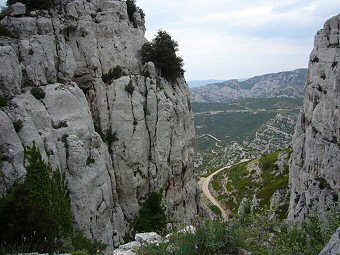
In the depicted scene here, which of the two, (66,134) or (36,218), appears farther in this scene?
(66,134)

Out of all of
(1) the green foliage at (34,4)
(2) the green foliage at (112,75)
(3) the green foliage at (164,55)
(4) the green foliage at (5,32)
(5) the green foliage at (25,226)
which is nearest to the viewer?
(5) the green foliage at (25,226)

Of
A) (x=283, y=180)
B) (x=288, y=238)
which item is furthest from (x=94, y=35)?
(x=283, y=180)

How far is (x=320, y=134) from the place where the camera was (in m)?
46.5

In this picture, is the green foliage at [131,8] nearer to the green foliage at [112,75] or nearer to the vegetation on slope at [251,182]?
the green foliage at [112,75]

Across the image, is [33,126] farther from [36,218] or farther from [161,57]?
[161,57]

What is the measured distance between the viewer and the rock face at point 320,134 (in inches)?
1688

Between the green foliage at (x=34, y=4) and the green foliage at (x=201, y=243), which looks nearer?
the green foliage at (x=201, y=243)

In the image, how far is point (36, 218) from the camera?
52.6 ft

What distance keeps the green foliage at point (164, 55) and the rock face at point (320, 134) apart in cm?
2118

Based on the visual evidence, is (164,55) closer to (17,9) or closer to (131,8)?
(131,8)

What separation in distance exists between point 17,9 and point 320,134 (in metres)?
40.9

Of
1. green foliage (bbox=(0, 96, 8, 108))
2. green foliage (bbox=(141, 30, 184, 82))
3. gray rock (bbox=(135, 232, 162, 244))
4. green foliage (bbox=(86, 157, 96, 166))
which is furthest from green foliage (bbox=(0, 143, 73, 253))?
green foliage (bbox=(141, 30, 184, 82))

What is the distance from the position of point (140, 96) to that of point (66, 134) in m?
11.5

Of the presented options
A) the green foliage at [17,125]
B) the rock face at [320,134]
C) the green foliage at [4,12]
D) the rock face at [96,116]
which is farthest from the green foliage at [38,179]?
the rock face at [320,134]
